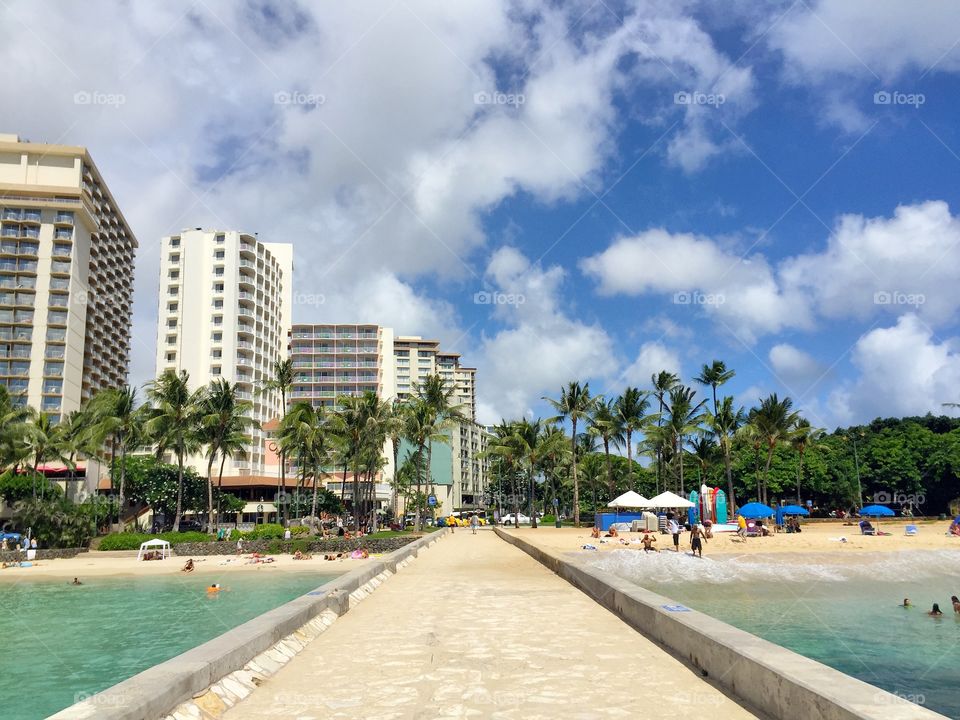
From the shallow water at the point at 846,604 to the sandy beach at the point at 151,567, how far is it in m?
16.8

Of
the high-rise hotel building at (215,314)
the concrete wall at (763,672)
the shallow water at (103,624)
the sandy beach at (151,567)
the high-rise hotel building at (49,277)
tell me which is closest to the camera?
the concrete wall at (763,672)

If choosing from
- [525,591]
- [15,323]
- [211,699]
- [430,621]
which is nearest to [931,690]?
[525,591]

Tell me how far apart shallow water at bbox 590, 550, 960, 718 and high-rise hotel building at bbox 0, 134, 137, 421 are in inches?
2702

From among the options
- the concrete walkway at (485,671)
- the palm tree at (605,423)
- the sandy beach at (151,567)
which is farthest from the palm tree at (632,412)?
the concrete walkway at (485,671)

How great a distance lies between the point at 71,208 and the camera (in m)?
79.8

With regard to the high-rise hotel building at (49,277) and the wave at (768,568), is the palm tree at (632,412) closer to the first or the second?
the wave at (768,568)

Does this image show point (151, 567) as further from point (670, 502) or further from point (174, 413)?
point (670, 502)

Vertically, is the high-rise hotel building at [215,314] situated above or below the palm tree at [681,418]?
above

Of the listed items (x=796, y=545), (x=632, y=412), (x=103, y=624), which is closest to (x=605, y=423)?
(x=632, y=412)

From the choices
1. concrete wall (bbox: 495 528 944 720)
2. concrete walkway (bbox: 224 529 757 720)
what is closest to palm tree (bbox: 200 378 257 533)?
concrete walkway (bbox: 224 529 757 720)

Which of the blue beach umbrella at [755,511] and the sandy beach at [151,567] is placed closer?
A: the sandy beach at [151,567]

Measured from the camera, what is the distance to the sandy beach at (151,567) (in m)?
36.7

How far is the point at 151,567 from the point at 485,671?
123 ft

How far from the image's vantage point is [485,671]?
760 cm
